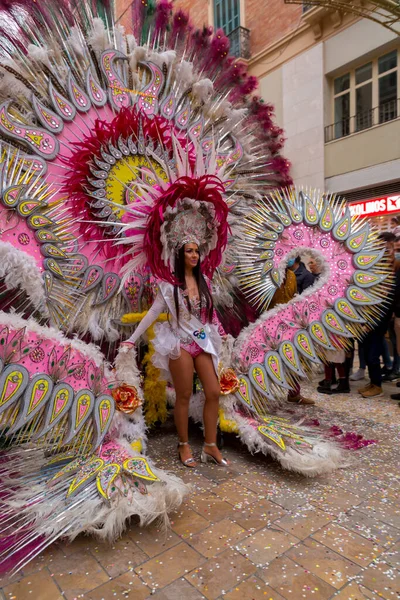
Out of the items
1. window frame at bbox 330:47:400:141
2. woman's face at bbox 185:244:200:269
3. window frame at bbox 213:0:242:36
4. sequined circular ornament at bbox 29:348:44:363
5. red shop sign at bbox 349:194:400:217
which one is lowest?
sequined circular ornament at bbox 29:348:44:363

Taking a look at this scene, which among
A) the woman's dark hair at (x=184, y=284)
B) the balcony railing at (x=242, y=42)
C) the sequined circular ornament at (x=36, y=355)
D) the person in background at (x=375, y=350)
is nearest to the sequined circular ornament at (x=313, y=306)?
the woman's dark hair at (x=184, y=284)

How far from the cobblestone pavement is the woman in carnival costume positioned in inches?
12.2

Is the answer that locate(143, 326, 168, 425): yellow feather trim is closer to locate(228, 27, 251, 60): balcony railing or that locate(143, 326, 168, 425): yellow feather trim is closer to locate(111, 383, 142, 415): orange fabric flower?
locate(111, 383, 142, 415): orange fabric flower

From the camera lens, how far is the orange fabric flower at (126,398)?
2.29 metres

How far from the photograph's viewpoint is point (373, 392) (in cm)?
400

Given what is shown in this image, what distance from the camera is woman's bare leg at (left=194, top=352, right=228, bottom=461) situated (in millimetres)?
2424

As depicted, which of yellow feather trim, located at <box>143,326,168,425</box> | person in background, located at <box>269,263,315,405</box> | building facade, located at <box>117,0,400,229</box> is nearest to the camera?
yellow feather trim, located at <box>143,326,168,425</box>

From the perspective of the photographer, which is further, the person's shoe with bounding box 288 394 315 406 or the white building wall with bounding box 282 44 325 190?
the white building wall with bounding box 282 44 325 190

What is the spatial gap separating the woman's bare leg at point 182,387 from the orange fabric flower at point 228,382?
0.94ft

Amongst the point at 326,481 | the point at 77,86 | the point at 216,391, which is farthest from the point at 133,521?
the point at 77,86

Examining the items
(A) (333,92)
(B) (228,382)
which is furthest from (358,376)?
(A) (333,92)

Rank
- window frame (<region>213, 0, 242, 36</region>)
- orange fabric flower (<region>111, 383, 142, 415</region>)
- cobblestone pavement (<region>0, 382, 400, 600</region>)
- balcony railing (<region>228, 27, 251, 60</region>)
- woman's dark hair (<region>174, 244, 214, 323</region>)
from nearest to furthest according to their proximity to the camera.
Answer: cobblestone pavement (<region>0, 382, 400, 600</region>), orange fabric flower (<region>111, 383, 142, 415</region>), woman's dark hair (<region>174, 244, 214, 323</region>), balcony railing (<region>228, 27, 251, 60</region>), window frame (<region>213, 0, 242, 36</region>)

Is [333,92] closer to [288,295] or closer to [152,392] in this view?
[288,295]

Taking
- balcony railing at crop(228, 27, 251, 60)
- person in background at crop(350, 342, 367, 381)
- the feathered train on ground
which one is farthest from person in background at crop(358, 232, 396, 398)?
balcony railing at crop(228, 27, 251, 60)
